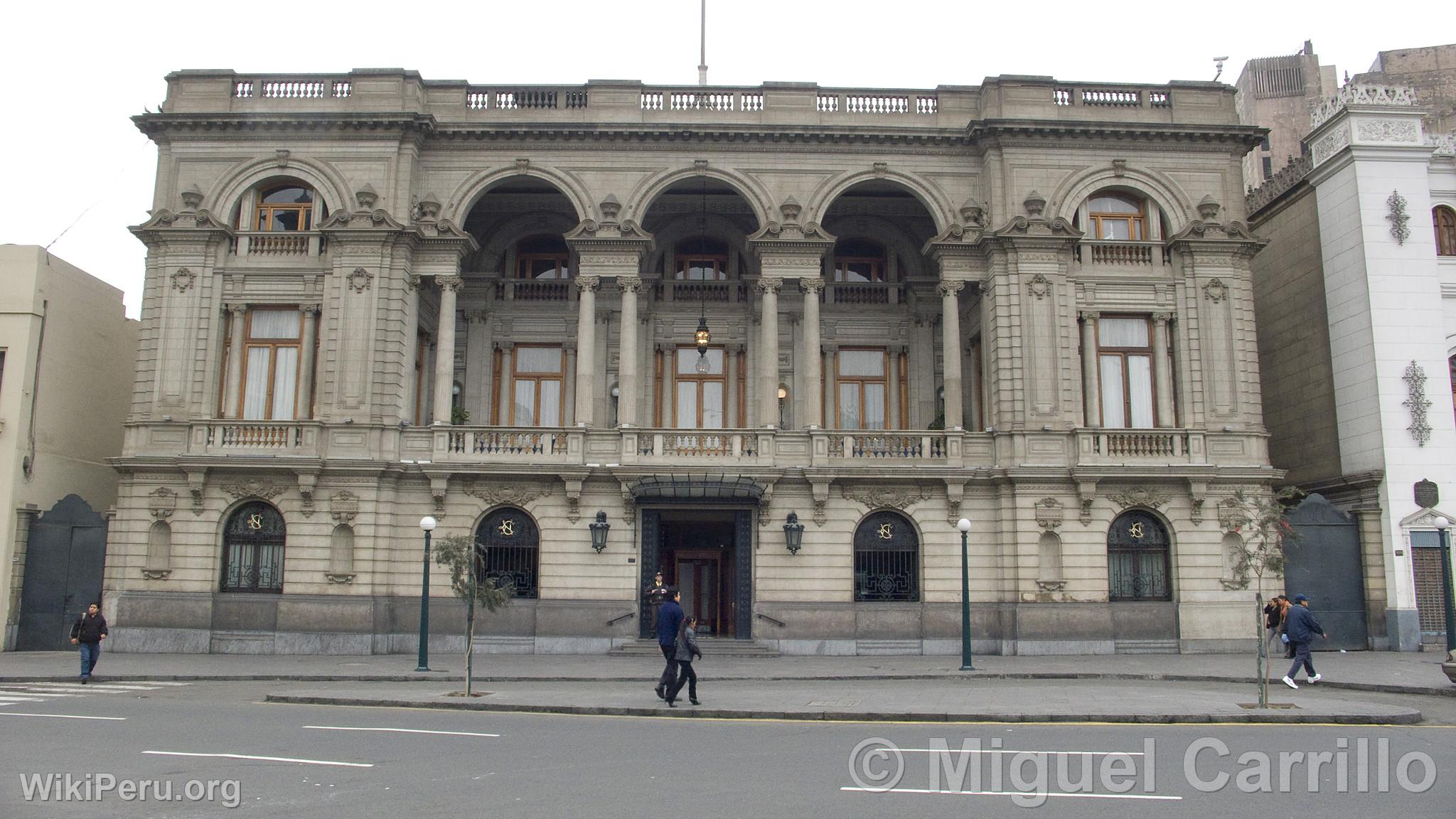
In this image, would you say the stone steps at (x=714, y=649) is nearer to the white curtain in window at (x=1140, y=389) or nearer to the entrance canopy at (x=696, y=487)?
the entrance canopy at (x=696, y=487)

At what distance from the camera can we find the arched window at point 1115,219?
32.2m

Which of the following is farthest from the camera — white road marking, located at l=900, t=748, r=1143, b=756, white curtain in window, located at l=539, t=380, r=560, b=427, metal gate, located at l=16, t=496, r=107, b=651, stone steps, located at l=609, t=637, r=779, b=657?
white curtain in window, located at l=539, t=380, r=560, b=427

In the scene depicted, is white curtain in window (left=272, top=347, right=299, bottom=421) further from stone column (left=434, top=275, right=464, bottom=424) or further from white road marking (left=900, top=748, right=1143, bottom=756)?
white road marking (left=900, top=748, right=1143, bottom=756)

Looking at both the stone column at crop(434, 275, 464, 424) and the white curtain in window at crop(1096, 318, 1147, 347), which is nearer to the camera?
the stone column at crop(434, 275, 464, 424)

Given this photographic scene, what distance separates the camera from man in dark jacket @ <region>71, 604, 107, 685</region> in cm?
2331

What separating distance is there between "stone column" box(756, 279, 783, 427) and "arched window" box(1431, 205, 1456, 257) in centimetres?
1909

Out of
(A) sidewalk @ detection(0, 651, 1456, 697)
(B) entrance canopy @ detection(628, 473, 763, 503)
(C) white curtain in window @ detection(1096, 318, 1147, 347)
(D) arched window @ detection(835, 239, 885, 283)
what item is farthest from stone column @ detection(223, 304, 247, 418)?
(C) white curtain in window @ detection(1096, 318, 1147, 347)

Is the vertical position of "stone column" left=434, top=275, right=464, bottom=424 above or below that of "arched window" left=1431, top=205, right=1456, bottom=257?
below

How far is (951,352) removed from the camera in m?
31.7

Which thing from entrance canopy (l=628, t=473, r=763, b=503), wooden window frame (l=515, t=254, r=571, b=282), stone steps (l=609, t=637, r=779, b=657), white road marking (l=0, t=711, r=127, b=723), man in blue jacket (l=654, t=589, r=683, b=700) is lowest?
white road marking (l=0, t=711, r=127, b=723)

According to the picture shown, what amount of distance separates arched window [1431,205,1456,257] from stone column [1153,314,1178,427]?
26.9ft

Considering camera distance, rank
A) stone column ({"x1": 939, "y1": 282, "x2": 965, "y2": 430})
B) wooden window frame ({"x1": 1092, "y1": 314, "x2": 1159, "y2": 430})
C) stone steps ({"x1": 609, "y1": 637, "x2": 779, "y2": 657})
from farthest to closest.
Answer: wooden window frame ({"x1": 1092, "y1": 314, "x2": 1159, "y2": 430}), stone column ({"x1": 939, "y1": 282, "x2": 965, "y2": 430}), stone steps ({"x1": 609, "y1": 637, "x2": 779, "y2": 657})

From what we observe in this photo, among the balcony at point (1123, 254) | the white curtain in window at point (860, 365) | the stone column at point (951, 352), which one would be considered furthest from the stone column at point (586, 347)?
the balcony at point (1123, 254)

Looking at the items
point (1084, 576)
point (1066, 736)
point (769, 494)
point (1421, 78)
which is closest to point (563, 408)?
point (769, 494)
